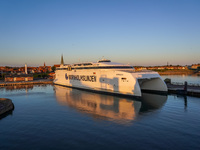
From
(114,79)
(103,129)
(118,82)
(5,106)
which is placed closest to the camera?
(103,129)

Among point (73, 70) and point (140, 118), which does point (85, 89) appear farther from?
point (140, 118)

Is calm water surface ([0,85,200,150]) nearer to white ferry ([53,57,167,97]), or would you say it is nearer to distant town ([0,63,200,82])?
white ferry ([53,57,167,97])

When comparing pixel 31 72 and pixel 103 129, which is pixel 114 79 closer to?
pixel 103 129

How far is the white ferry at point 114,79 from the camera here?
81.0 feet

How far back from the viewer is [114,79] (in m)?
Answer: 27.3

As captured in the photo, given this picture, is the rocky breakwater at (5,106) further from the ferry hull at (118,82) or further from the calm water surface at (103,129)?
the ferry hull at (118,82)

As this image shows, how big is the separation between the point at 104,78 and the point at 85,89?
7915mm

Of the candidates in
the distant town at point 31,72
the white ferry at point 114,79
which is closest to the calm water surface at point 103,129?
the white ferry at point 114,79

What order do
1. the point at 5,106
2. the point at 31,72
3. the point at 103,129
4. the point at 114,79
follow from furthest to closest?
the point at 31,72, the point at 114,79, the point at 5,106, the point at 103,129

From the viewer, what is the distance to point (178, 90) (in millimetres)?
28812

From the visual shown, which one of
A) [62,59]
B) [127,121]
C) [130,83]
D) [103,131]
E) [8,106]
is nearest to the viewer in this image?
[103,131]

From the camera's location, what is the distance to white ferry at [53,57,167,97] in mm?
24692

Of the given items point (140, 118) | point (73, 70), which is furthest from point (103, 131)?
point (73, 70)

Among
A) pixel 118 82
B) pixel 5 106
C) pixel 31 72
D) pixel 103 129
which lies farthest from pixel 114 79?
pixel 31 72
